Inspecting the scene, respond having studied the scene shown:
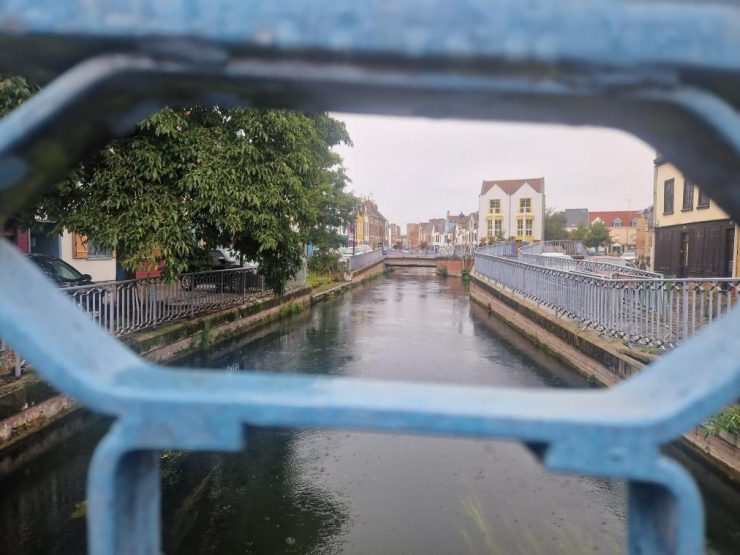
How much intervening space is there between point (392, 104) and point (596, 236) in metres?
52.4

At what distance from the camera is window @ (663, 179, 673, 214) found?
20.9 meters

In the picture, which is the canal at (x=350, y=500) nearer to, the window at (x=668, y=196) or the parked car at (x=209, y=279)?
the parked car at (x=209, y=279)

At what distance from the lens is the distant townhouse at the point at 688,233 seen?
16.5 metres

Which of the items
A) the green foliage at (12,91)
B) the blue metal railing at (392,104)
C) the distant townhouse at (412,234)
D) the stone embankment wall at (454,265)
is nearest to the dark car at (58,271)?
the green foliage at (12,91)

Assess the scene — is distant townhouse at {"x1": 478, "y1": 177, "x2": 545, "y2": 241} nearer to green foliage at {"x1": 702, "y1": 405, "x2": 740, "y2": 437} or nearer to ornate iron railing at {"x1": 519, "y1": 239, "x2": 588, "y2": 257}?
ornate iron railing at {"x1": 519, "y1": 239, "x2": 588, "y2": 257}

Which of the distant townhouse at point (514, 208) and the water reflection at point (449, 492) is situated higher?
the distant townhouse at point (514, 208)

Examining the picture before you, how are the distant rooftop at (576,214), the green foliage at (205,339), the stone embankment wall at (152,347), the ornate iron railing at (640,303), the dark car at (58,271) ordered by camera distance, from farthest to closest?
1. the distant rooftop at (576,214)
2. the green foliage at (205,339)
3. the dark car at (58,271)
4. the ornate iron railing at (640,303)
5. the stone embankment wall at (152,347)

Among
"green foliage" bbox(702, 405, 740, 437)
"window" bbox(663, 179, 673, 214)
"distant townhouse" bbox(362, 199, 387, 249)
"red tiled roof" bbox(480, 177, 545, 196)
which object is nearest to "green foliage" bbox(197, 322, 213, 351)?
"green foliage" bbox(702, 405, 740, 437)

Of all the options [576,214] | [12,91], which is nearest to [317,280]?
[12,91]

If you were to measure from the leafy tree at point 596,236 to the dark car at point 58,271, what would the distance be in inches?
1851

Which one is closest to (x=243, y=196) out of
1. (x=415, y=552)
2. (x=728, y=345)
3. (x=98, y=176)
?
(x=98, y=176)

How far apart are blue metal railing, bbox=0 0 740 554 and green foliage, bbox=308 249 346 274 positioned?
26.5 meters

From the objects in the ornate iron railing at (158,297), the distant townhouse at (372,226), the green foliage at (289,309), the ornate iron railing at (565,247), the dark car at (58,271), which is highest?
the distant townhouse at (372,226)

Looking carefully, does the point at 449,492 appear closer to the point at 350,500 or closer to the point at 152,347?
the point at 350,500
